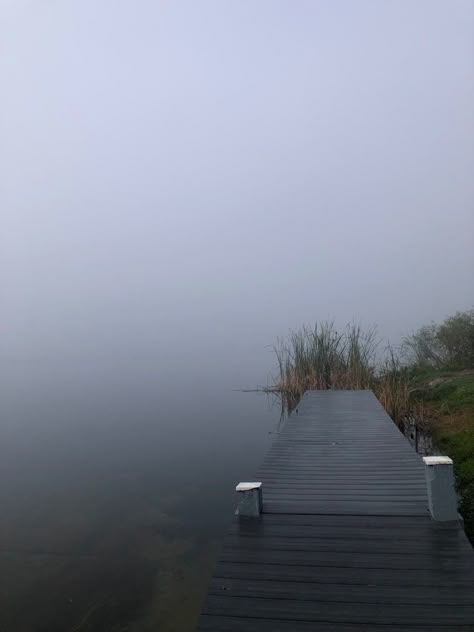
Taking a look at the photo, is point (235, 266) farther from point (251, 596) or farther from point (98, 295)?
point (251, 596)

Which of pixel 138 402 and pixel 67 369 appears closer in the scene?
pixel 138 402

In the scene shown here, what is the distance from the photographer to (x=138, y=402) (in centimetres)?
913

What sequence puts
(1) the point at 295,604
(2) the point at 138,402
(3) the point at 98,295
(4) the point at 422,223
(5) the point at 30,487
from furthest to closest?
(3) the point at 98,295 < (4) the point at 422,223 < (2) the point at 138,402 < (5) the point at 30,487 < (1) the point at 295,604

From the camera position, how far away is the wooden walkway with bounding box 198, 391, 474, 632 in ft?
4.70

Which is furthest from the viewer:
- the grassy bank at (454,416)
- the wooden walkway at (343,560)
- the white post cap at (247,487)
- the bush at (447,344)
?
the bush at (447,344)

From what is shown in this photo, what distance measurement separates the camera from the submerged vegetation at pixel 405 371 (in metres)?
5.35

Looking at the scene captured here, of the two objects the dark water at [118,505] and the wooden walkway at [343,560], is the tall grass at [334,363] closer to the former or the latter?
the dark water at [118,505]

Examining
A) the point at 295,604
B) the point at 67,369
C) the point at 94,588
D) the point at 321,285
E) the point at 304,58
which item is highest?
the point at 304,58

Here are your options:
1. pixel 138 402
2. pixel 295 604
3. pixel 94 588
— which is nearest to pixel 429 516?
pixel 295 604

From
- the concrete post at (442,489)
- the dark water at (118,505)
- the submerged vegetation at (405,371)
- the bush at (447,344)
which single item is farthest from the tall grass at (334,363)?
the concrete post at (442,489)

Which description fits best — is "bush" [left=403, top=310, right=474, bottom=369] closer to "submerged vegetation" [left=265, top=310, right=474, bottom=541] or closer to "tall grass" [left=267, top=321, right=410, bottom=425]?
"submerged vegetation" [left=265, top=310, right=474, bottom=541]

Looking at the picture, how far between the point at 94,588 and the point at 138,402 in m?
6.29

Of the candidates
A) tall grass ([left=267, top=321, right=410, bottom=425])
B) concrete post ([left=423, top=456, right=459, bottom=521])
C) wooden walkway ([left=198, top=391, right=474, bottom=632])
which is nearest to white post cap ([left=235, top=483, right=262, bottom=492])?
wooden walkway ([left=198, top=391, right=474, bottom=632])

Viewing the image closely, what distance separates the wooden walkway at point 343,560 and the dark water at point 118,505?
0.95m
